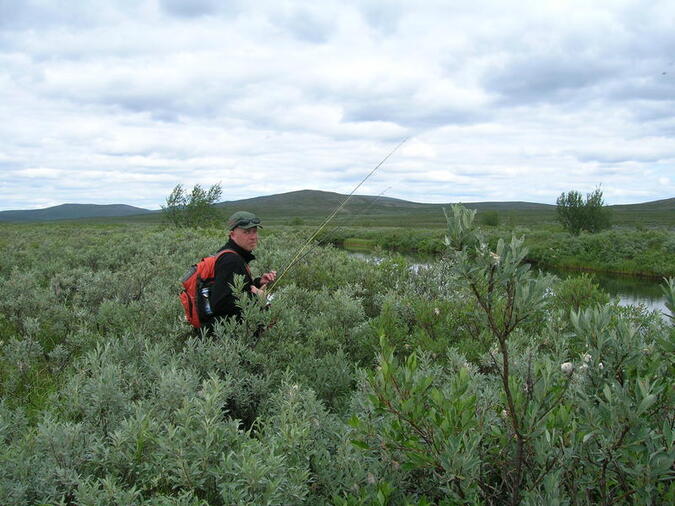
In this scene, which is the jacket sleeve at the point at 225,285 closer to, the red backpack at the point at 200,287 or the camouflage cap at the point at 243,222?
the red backpack at the point at 200,287

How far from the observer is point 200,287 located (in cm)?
477

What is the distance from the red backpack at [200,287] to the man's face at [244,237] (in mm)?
140

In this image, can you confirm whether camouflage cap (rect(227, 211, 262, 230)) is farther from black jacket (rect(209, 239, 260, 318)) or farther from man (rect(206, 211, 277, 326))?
black jacket (rect(209, 239, 260, 318))

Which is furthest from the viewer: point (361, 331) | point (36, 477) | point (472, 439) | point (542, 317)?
point (542, 317)

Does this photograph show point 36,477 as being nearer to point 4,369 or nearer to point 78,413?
point 78,413

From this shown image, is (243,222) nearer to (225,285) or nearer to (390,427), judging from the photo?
(225,285)

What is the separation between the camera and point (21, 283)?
7.92m

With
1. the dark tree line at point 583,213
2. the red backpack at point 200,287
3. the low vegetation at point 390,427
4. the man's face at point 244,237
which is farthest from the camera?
the dark tree line at point 583,213

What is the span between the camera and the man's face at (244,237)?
491 centimetres

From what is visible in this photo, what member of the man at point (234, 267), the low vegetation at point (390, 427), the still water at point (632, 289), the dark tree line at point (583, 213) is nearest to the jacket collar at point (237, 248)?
the man at point (234, 267)

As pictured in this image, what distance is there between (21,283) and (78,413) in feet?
19.4

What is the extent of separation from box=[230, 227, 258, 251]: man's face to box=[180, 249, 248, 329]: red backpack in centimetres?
14

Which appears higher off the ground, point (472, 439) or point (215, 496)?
point (472, 439)

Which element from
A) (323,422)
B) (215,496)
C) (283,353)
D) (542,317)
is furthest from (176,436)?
(542,317)
